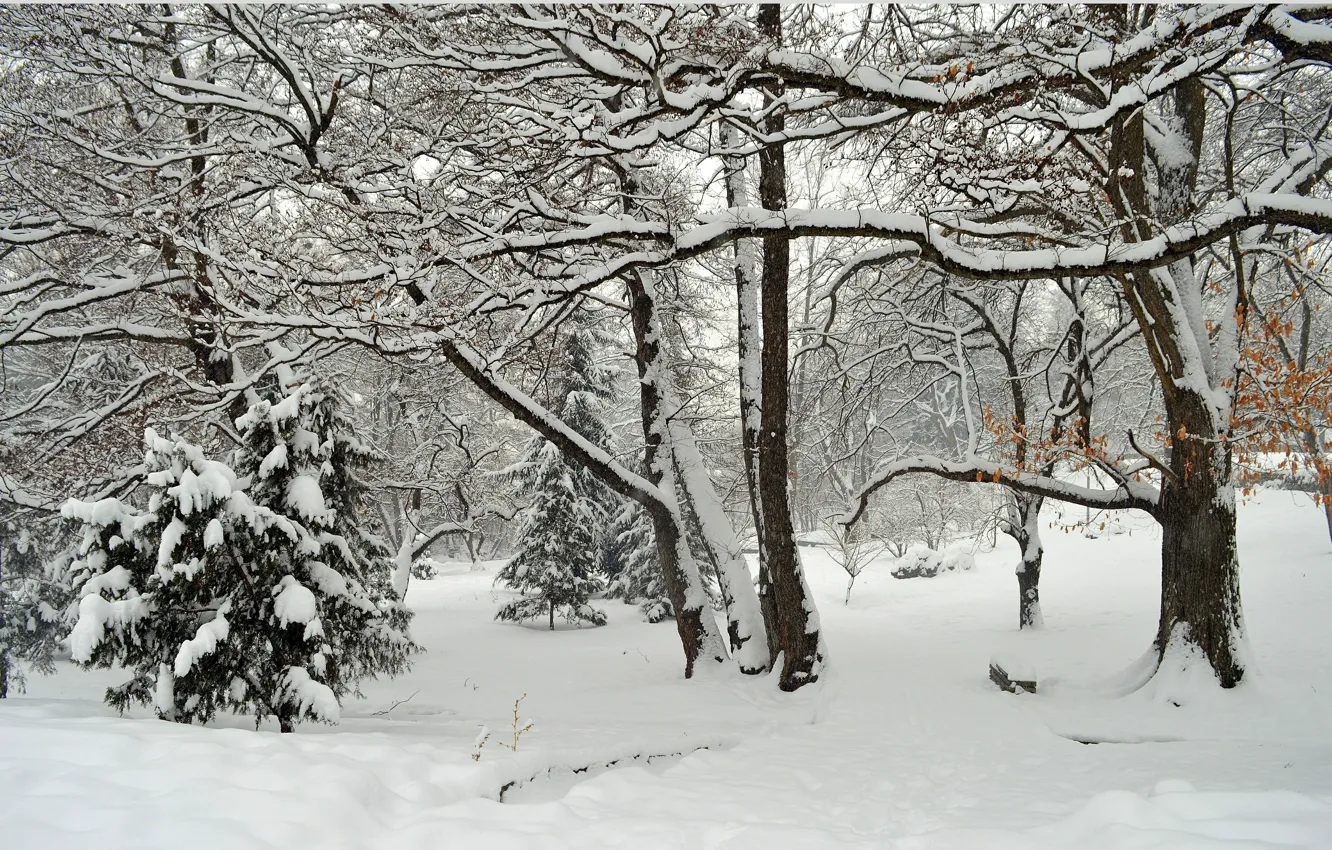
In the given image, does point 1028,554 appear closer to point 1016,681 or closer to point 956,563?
point 1016,681

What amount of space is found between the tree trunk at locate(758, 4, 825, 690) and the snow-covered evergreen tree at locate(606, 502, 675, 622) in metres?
9.90

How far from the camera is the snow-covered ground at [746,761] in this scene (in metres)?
2.79

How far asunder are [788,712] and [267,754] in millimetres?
4910

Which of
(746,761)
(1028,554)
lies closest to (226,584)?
(746,761)

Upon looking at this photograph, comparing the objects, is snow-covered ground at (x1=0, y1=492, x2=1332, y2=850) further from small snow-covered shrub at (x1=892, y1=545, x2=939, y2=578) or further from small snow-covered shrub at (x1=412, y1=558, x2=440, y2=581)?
small snow-covered shrub at (x1=412, y1=558, x2=440, y2=581)

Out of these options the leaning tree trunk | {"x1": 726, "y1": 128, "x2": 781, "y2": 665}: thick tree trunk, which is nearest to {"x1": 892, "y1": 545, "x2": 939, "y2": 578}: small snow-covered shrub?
the leaning tree trunk

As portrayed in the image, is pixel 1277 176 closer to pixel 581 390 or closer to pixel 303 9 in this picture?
pixel 303 9

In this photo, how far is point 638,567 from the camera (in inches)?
726

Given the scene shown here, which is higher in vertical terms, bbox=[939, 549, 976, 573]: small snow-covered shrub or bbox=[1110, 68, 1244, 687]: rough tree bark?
bbox=[1110, 68, 1244, 687]: rough tree bark

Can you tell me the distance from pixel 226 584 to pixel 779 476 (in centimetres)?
Result: 518

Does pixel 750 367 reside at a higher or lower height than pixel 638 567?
higher

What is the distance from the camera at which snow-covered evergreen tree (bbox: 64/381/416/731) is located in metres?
4.34

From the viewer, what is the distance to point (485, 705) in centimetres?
816

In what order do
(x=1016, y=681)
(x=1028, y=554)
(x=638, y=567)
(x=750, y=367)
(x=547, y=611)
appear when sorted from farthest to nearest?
1. (x=638, y=567)
2. (x=547, y=611)
3. (x=1028, y=554)
4. (x=750, y=367)
5. (x=1016, y=681)
